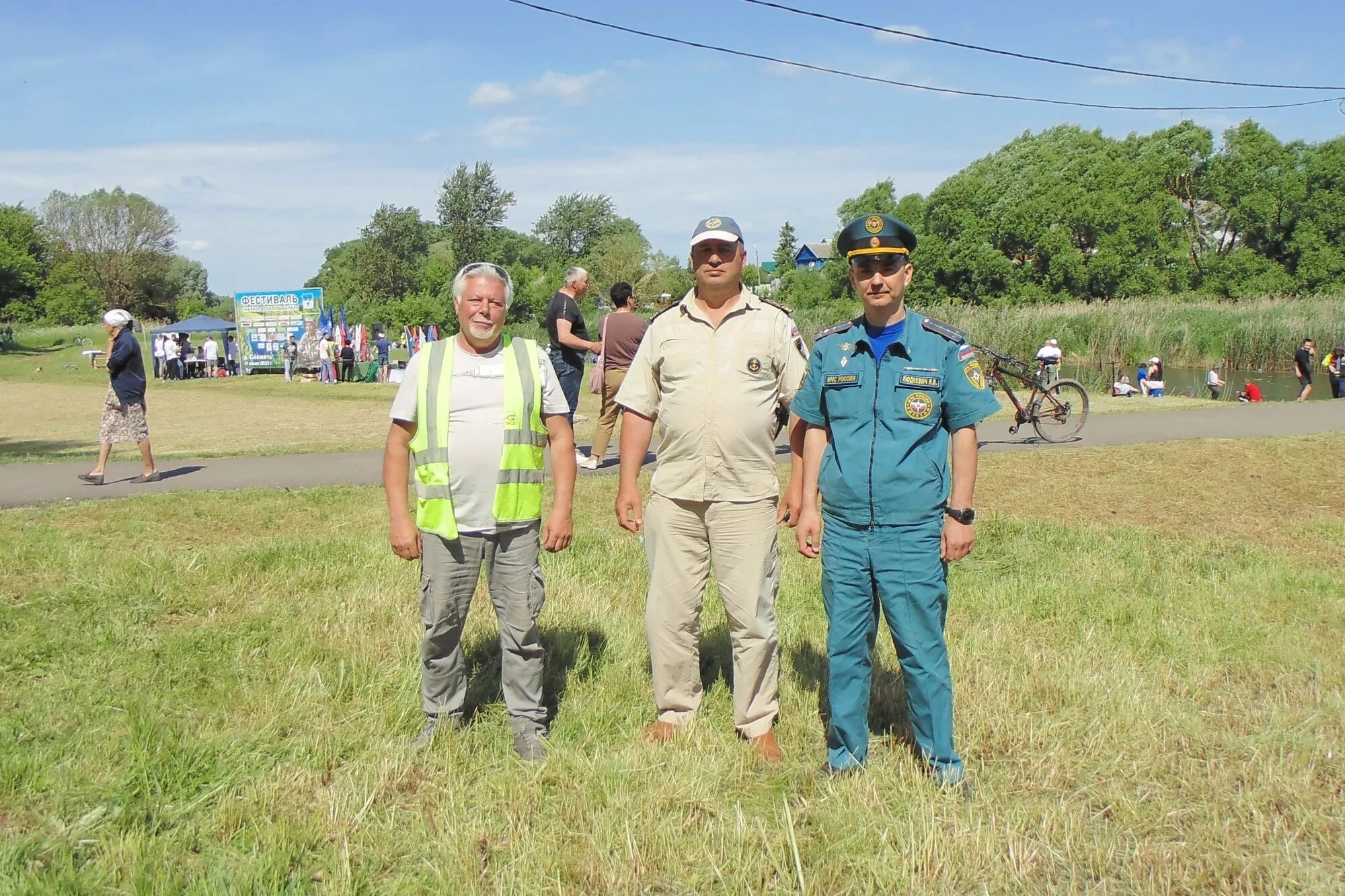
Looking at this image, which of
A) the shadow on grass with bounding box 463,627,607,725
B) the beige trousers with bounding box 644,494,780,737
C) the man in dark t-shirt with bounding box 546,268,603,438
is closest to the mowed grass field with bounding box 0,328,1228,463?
the man in dark t-shirt with bounding box 546,268,603,438

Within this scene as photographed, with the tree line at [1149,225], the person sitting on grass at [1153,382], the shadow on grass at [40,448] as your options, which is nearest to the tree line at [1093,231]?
the tree line at [1149,225]

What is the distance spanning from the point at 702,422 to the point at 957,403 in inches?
38.3

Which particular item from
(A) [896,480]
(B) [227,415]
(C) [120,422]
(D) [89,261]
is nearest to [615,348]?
(C) [120,422]

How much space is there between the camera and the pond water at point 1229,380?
26.1 meters

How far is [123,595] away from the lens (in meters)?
6.48

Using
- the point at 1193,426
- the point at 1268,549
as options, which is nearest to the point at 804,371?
the point at 1268,549

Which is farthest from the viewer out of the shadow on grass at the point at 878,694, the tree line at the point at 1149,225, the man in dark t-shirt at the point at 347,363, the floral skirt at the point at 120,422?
the tree line at the point at 1149,225

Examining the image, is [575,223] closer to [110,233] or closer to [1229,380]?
[110,233]

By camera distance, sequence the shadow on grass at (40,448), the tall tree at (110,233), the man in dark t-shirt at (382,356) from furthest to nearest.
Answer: the tall tree at (110,233) → the man in dark t-shirt at (382,356) → the shadow on grass at (40,448)

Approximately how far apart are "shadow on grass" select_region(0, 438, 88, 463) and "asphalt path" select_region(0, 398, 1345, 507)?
410 mm

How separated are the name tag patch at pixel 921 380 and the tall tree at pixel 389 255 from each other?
80.6m

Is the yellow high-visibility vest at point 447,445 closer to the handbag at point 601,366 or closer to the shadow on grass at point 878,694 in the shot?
the shadow on grass at point 878,694

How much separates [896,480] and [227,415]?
1973 centimetres

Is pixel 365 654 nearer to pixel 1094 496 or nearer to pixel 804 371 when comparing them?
pixel 804 371
